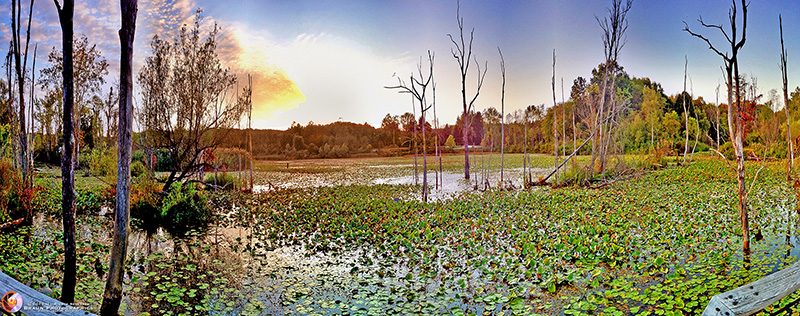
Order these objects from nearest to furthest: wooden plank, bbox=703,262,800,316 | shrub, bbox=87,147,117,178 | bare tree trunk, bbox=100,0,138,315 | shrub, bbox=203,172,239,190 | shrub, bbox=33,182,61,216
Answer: wooden plank, bbox=703,262,800,316 < bare tree trunk, bbox=100,0,138,315 < shrub, bbox=33,182,61,216 < shrub, bbox=87,147,117,178 < shrub, bbox=203,172,239,190

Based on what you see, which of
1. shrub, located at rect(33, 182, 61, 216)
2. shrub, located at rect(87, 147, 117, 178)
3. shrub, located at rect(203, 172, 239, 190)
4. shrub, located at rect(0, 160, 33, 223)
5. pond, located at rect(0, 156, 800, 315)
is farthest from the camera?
shrub, located at rect(203, 172, 239, 190)

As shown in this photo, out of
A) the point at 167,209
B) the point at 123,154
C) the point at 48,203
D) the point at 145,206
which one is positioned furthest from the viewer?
the point at 48,203

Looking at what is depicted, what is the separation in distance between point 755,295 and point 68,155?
20.0 ft

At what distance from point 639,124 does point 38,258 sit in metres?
35.8

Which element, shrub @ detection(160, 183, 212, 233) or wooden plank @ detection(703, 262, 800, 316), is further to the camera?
shrub @ detection(160, 183, 212, 233)

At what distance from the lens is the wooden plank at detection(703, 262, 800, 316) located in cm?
273

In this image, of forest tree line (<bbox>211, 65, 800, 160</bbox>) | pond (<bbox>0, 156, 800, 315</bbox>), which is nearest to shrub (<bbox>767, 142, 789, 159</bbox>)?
forest tree line (<bbox>211, 65, 800, 160</bbox>)

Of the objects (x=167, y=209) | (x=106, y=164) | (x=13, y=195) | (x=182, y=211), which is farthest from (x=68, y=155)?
(x=106, y=164)

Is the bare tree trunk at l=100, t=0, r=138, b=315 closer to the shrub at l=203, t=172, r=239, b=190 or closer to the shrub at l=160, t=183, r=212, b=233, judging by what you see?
the shrub at l=160, t=183, r=212, b=233

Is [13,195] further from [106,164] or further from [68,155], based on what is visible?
[68,155]

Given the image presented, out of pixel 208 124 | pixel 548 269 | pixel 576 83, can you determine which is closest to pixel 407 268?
pixel 548 269

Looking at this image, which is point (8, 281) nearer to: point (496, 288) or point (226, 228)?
point (496, 288)

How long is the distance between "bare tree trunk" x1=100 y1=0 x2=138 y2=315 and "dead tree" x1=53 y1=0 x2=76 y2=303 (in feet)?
1.55

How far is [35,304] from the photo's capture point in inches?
118
